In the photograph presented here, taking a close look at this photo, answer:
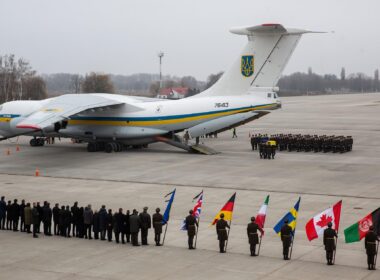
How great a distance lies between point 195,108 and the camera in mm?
39781

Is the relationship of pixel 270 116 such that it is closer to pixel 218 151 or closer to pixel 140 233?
pixel 218 151

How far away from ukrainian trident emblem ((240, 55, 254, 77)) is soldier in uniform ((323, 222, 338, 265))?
78.4 ft

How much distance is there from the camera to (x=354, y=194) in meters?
26.6

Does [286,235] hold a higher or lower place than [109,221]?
higher

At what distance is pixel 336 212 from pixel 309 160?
64.6ft

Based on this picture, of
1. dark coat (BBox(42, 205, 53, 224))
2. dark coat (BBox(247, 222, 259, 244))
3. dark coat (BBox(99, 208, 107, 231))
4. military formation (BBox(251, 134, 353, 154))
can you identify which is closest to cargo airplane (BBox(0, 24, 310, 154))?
military formation (BBox(251, 134, 353, 154))

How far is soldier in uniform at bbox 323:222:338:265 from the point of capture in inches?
655

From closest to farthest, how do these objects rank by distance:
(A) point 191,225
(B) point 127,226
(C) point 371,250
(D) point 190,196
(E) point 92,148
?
(C) point 371,250 → (A) point 191,225 → (B) point 127,226 → (D) point 190,196 → (E) point 92,148

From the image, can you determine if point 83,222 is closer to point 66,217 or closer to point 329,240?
point 66,217

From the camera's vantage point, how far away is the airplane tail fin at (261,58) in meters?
39.3

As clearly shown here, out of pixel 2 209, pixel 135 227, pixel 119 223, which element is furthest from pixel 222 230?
pixel 2 209

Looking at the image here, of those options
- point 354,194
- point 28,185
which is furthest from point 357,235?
point 28,185

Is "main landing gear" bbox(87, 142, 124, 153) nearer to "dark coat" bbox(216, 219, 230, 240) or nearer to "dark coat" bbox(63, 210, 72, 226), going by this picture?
"dark coat" bbox(63, 210, 72, 226)

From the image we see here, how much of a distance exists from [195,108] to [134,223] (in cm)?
2137
